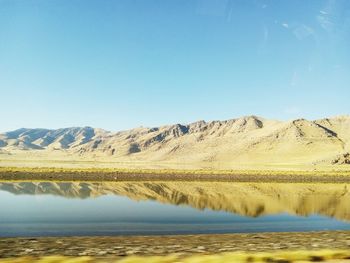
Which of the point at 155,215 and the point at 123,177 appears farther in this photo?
the point at 123,177

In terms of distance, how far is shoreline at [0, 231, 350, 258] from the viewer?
51.0ft

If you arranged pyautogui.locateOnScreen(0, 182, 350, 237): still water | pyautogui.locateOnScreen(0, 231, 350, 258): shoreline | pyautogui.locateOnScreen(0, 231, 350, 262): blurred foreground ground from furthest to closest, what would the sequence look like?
pyautogui.locateOnScreen(0, 182, 350, 237): still water → pyautogui.locateOnScreen(0, 231, 350, 258): shoreline → pyautogui.locateOnScreen(0, 231, 350, 262): blurred foreground ground

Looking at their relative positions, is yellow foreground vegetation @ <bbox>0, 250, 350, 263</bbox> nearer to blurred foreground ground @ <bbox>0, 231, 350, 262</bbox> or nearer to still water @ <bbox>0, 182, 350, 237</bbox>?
blurred foreground ground @ <bbox>0, 231, 350, 262</bbox>

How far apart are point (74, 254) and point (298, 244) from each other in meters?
9.54

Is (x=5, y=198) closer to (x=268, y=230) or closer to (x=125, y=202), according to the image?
(x=125, y=202)

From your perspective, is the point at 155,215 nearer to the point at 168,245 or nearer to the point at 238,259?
the point at 168,245

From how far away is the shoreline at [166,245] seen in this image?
15555 millimetres

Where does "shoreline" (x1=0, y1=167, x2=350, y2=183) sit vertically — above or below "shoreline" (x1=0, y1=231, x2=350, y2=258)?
above

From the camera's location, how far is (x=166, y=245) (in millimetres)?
17375

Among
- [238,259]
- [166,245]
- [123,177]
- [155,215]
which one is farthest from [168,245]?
[123,177]

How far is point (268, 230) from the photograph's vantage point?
23938 millimetres

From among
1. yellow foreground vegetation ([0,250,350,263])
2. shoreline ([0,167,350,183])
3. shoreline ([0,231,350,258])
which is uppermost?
shoreline ([0,167,350,183])

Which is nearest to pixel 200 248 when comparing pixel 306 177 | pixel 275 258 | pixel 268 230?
pixel 275 258

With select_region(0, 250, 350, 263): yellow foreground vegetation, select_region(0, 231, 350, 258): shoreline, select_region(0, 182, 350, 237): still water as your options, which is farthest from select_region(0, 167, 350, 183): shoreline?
select_region(0, 250, 350, 263): yellow foreground vegetation
